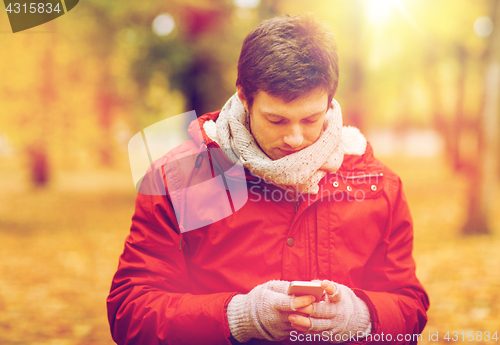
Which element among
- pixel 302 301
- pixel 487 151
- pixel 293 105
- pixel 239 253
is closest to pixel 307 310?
pixel 302 301

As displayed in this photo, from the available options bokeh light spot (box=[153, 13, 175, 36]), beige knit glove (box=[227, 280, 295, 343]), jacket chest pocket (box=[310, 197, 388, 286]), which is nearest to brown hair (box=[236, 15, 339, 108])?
jacket chest pocket (box=[310, 197, 388, 286])

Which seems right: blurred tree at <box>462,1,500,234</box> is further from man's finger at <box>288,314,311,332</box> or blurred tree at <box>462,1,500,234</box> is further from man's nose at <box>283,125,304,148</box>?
man's finger at <box>288,314,311,332</box>

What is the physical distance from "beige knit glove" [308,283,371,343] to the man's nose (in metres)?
0.59

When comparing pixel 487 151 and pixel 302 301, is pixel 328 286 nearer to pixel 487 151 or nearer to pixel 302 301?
pixel 302 301

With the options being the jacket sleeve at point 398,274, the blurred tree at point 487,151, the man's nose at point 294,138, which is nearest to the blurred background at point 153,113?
A: the blurred tree at point 487,151

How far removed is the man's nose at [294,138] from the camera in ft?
5.98

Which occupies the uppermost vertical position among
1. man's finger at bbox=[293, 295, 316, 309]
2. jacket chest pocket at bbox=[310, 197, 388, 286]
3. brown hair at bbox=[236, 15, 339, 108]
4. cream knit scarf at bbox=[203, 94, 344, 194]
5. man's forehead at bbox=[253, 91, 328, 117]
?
brown hair at bbox=[236, 15, 339, 108]

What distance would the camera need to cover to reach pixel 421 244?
8.04m

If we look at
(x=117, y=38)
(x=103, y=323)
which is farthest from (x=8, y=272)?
(x=117, y=38)

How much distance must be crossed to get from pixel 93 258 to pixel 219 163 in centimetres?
656

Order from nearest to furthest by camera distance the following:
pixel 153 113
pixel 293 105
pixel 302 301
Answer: pixel 302 301, pixel 293 105, pixel 153 113

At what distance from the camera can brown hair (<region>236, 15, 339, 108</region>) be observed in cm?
173

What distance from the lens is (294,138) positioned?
1.82 metres

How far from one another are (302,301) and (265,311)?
0.48 ft
